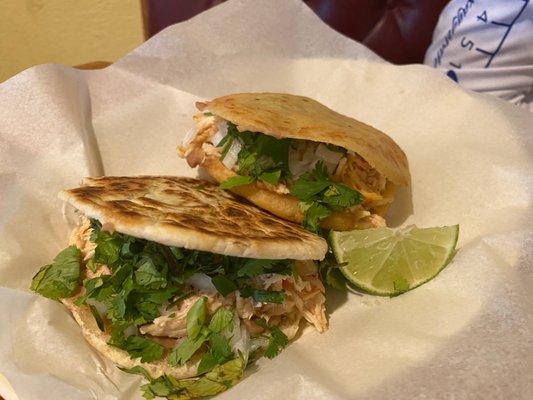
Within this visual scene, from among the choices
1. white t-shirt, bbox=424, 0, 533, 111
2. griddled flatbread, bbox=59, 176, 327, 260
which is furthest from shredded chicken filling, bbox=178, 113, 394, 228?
white t-shirt, bbox=424, 0, 533, 111

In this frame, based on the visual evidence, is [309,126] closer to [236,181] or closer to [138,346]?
[236,181]

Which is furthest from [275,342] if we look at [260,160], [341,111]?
[341,111]

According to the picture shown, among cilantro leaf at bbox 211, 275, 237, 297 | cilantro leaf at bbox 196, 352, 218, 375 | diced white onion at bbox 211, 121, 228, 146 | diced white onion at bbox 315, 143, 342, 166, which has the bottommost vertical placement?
cilantro leaf at bbox 196, 352, 218, 375

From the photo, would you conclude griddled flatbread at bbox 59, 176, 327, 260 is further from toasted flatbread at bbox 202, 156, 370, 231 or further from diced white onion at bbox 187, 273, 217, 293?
diced white onion at bbox 187, 273, 217, 293

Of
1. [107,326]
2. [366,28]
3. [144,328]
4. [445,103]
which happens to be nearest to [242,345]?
[144,328]

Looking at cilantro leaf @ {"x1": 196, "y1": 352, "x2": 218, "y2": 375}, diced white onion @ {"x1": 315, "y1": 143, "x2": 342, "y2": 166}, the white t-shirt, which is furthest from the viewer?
the white t-shirt

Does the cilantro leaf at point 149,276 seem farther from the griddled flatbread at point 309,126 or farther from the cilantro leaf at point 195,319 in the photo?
the griddled flatbread at point 309,126

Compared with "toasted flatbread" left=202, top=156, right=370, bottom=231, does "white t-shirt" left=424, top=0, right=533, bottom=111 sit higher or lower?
higher
